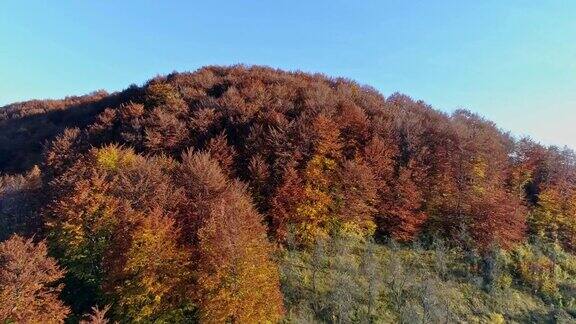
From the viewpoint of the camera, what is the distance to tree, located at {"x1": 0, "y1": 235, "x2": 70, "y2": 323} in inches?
950

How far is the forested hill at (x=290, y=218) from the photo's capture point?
29703 millimetres

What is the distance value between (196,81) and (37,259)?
46598mm

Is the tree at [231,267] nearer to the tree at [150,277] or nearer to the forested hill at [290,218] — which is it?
the forested hill at [290,218]

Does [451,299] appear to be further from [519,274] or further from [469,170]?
[469,170]

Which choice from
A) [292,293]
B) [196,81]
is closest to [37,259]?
[292,293]

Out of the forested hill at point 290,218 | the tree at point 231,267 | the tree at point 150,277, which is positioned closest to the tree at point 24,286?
the forested hill at point 290,218

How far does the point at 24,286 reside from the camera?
82.8 ft

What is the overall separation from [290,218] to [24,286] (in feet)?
74.6

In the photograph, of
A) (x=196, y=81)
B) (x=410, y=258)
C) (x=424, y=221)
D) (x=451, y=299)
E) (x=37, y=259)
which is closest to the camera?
(x=37, y=259)

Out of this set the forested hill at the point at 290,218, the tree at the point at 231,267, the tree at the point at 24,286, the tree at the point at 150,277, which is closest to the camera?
the tree at the point at 24,286

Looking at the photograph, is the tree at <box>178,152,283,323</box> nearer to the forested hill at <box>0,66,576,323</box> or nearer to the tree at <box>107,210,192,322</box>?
the forested hill at <box>0,66,576,323</box>

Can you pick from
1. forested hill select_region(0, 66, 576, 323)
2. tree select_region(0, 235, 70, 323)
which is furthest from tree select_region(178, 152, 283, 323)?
tree select_region(0, 235, 70, 323)

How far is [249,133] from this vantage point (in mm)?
51250

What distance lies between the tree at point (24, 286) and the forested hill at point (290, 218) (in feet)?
0.37
